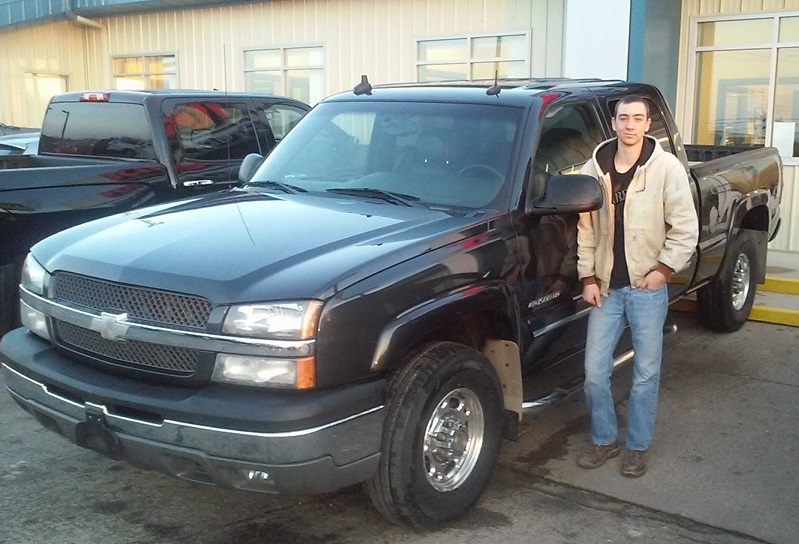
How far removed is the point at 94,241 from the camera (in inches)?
156

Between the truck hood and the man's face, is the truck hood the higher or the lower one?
the lower one

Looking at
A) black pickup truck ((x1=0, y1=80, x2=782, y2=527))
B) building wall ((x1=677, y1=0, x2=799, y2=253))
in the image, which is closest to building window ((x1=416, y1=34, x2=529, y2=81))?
building wall ((x1=677, y1=0, x2=799, y2=253))

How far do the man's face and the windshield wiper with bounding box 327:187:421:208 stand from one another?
105cm

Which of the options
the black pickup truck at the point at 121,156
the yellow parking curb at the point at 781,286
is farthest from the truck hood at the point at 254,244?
the yellow parking curb at the point at 781,286

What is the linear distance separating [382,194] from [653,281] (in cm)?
140

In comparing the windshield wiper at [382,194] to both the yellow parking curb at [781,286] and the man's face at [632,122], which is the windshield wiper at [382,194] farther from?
the yellow parking curb at [781,286]

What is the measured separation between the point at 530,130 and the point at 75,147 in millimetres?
4453

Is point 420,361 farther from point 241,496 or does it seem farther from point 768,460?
point 768,460

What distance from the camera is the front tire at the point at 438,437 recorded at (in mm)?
3541

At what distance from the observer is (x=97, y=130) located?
7.30 metres

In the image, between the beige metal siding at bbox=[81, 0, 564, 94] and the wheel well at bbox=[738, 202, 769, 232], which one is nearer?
the wheel well at bbox=[738, 202, 769, 232]

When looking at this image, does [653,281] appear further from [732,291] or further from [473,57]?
[473,57]

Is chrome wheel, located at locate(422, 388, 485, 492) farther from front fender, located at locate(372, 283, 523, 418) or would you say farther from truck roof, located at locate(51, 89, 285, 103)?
truck roof, located at locate(51, 89, 285, 103)

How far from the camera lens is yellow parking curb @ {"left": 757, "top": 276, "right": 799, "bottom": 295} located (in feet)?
27.0
